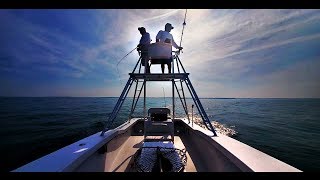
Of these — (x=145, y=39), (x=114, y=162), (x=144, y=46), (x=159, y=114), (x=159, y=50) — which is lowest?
(x=114, y=162)

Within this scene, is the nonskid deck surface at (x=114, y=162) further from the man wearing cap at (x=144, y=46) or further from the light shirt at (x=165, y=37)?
the light shirt at (x=165, y=37)

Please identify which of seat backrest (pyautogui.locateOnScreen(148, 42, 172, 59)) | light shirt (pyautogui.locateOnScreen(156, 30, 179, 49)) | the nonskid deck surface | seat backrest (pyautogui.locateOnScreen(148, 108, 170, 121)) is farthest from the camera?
seat backrest (pyautogui.locateOnScreen(148, 108, 170, 121))

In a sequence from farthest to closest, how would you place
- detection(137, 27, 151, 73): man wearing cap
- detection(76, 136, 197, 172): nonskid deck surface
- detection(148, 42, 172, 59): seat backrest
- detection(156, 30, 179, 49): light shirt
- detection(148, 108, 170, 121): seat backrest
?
detection(148, 108, 170, 121): seat backrest < detection(156, 30, 179, 49): light shirt < detection(137, 27, 151, 73): man wearing cap < detection(148, 42, 172, 59): seat backrest < detection(76, 136, 197, 172): nonskid deck surface

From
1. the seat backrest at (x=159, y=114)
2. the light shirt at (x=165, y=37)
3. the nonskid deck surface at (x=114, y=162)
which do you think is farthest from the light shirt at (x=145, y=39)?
the nonskid deck surface at (x=114, y=162)

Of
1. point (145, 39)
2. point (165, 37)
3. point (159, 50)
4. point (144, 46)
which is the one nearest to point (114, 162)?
point (159, 50)

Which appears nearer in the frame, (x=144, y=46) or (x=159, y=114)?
(x=144, y=46)

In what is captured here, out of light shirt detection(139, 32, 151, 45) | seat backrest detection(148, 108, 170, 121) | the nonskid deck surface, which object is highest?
light shirt detection(139, 32, 151, 45)

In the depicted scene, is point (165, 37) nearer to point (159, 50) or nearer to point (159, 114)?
point (159, 50)

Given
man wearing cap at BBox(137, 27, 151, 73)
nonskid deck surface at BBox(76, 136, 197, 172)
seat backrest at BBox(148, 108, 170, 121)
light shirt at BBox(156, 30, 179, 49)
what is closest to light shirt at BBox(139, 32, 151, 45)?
man wearing cap at BBox(137, 27, 151, 73)

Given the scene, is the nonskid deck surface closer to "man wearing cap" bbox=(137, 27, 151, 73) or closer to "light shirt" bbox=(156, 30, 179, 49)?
"man wearing cap" bbox=(137, 27, 151, 73)

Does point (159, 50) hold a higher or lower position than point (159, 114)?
higher

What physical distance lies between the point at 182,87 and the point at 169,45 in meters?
2.06
